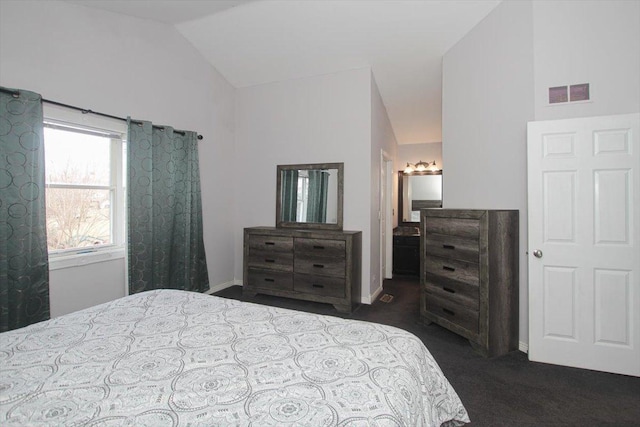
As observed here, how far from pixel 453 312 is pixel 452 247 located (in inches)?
23.4

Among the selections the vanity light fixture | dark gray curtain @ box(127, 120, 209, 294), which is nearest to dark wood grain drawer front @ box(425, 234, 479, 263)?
dark gray curtain @ box(127, 120, 209, 294)

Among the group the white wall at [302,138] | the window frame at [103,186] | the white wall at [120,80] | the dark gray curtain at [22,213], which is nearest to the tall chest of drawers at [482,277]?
the white wall at [302,138]

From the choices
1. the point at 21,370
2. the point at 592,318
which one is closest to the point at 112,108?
the point at 21,370

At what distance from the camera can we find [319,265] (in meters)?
3.52

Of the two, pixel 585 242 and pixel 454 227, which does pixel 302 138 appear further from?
pixel 585 242

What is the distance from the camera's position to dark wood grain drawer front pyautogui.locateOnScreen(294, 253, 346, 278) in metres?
3.42

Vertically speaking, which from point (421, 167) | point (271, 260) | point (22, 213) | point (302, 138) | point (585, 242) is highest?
point (302, 138)

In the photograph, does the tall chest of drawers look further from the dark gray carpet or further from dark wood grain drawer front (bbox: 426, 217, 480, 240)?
the dark gray carpet

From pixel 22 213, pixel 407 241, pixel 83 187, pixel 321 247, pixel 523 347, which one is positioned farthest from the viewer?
pixel 407 241

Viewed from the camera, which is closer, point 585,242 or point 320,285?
point 585,242

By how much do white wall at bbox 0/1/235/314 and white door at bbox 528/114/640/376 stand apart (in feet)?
11.8

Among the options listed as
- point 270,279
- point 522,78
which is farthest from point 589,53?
point 270,279

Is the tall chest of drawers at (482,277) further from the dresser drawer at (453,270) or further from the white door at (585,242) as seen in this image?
the white door at (585,242)

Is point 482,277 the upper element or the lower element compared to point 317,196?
lower
